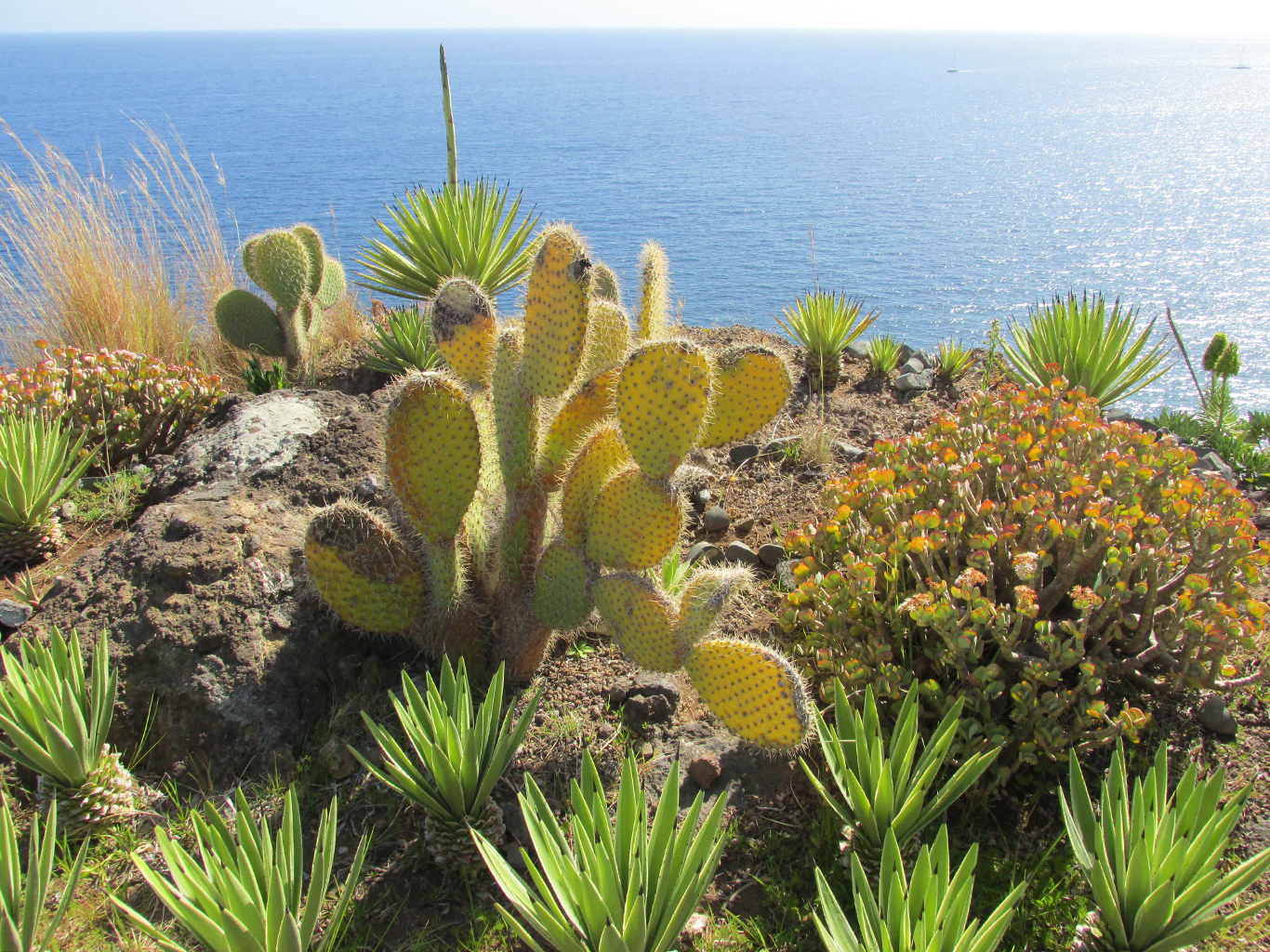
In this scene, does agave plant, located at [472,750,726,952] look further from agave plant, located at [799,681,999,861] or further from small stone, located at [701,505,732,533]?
small stone, located at [701,505,732,533]

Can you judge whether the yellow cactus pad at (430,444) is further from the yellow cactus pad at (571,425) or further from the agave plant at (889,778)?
the agave plant at (889,778)

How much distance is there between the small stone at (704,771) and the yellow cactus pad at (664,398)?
0.79 meters

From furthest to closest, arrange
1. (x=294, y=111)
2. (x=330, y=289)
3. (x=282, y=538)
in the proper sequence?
(x=294, y=111)
(x=330, y=289)
(x=282, y=538)

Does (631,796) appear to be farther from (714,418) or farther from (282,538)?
(282,538)

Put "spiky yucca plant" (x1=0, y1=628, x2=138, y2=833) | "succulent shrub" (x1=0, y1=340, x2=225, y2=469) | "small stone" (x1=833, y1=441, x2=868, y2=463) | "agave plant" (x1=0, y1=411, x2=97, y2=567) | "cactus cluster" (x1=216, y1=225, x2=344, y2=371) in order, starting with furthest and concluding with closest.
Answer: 1. "cactus cluster" (x1=216, y1=225, x2=344, y2=371)
2. "small stone" (x1=833, y1=441, x2=868, y2=463)
3. "succulent shrub" (x1=0, y1=340, x2=225, y2=469)
4. "agave plant" (x1=0, y1=411, x2=97, y2=567)
5. "spiky yucca plant" (x1=0, y1=628, x2=138, y2=833)

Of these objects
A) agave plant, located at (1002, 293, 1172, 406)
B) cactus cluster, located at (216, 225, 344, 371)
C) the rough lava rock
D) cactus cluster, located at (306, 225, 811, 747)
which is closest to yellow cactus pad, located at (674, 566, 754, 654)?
cactus cluster, located at (306, 225, 811, 747)

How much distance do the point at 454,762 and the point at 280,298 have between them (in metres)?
3.47

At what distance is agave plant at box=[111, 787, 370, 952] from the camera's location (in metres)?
1.25

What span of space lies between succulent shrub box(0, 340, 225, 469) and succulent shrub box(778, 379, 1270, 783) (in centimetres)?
311

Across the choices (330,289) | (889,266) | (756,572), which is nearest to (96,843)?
(756,572)

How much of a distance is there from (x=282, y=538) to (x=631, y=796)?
1.66 m

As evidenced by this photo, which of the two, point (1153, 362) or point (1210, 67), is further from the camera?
point (1210, 67)

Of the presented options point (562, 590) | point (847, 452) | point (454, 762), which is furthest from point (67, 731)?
point (847, 452)

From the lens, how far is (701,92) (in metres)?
22.4
